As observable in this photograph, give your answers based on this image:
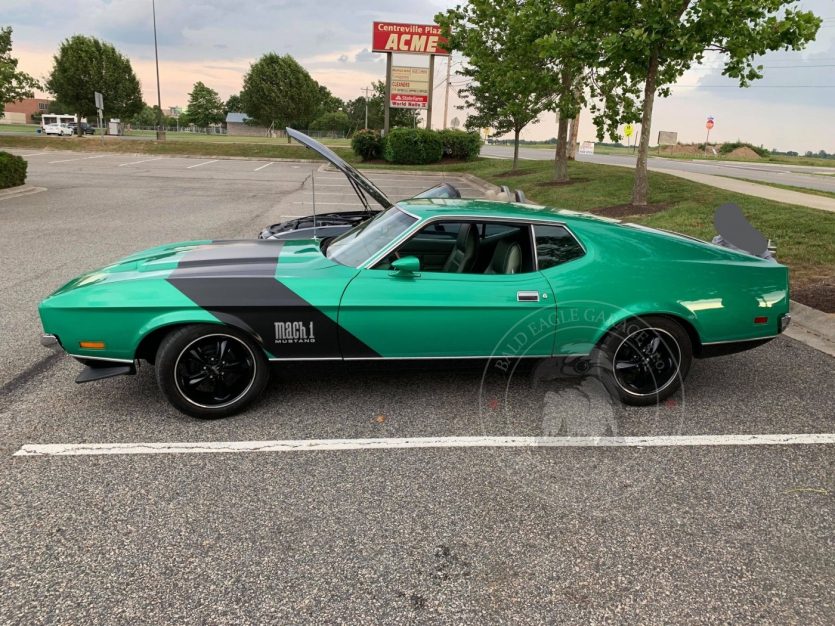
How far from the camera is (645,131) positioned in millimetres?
11961

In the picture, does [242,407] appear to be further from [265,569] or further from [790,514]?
[790,514]

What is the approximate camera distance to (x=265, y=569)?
2.45 m

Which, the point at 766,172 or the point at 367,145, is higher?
the point at 367,145

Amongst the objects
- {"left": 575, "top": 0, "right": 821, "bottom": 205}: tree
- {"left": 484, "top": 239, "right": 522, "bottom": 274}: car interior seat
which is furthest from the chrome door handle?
{"left": 575, "top": 0, "right": 821, "bottom": 205}: tree

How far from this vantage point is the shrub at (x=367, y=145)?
29.9 meters

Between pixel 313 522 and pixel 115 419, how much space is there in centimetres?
167

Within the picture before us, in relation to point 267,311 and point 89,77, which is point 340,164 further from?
point 89,77

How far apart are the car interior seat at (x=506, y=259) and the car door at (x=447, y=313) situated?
101 mm

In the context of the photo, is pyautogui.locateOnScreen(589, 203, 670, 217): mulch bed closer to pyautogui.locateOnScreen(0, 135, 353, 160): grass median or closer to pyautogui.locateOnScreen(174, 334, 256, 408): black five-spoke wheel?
pyautogui.locateOnScreen(174, 334, 256, 408): black five-spoke wheel

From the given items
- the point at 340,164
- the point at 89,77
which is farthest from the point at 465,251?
the point at 89,77

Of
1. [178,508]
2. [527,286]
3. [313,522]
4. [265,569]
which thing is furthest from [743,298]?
[178,508]

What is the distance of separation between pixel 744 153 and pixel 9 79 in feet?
166

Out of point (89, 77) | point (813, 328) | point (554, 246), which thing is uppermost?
point (89, 77)

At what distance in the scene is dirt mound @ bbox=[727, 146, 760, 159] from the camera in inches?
1887
